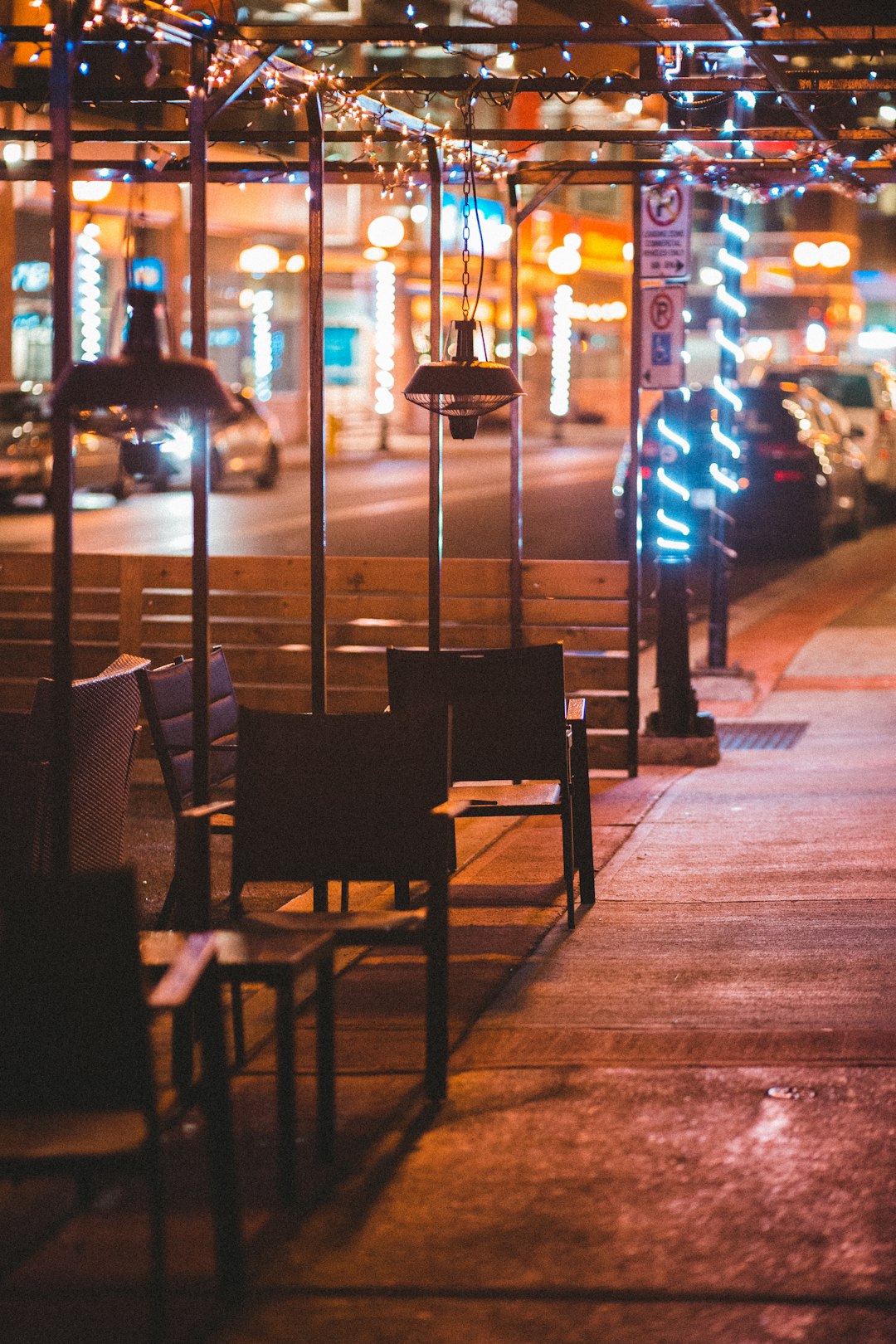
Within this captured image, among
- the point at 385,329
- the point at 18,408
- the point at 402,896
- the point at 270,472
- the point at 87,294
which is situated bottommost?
the point at 402,896

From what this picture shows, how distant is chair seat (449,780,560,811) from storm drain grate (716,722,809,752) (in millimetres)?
3670

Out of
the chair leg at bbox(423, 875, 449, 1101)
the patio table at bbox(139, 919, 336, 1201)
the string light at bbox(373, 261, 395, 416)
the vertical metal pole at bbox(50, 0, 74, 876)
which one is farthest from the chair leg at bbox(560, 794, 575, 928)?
the string light at bbox(373, 261, 395, 416)

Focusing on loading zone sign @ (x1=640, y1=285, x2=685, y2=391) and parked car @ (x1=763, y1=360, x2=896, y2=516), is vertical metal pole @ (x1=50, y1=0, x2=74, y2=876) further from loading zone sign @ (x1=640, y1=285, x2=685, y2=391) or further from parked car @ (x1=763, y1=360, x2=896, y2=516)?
parked car @ (x1=763, y1=360, x2=896, y2=516)

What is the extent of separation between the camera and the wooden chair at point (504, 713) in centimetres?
742

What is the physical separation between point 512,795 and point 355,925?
8.06ft

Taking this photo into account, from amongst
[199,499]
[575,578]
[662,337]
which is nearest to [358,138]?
[662,337]

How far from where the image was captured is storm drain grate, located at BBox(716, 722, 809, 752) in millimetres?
11234

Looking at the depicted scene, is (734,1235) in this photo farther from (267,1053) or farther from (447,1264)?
(267,1053)

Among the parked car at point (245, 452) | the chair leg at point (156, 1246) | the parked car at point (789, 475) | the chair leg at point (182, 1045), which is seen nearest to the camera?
the chair leg at point (156, 1246)

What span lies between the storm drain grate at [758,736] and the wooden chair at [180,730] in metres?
4.26

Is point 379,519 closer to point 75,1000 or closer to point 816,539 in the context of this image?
point 816,539

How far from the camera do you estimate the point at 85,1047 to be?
3842 mm

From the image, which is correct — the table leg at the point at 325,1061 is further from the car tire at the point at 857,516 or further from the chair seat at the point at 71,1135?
the car tire at the point at 857,516

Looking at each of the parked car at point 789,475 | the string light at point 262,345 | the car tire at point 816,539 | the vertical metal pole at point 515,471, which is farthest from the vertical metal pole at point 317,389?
the string light at point 262,345
